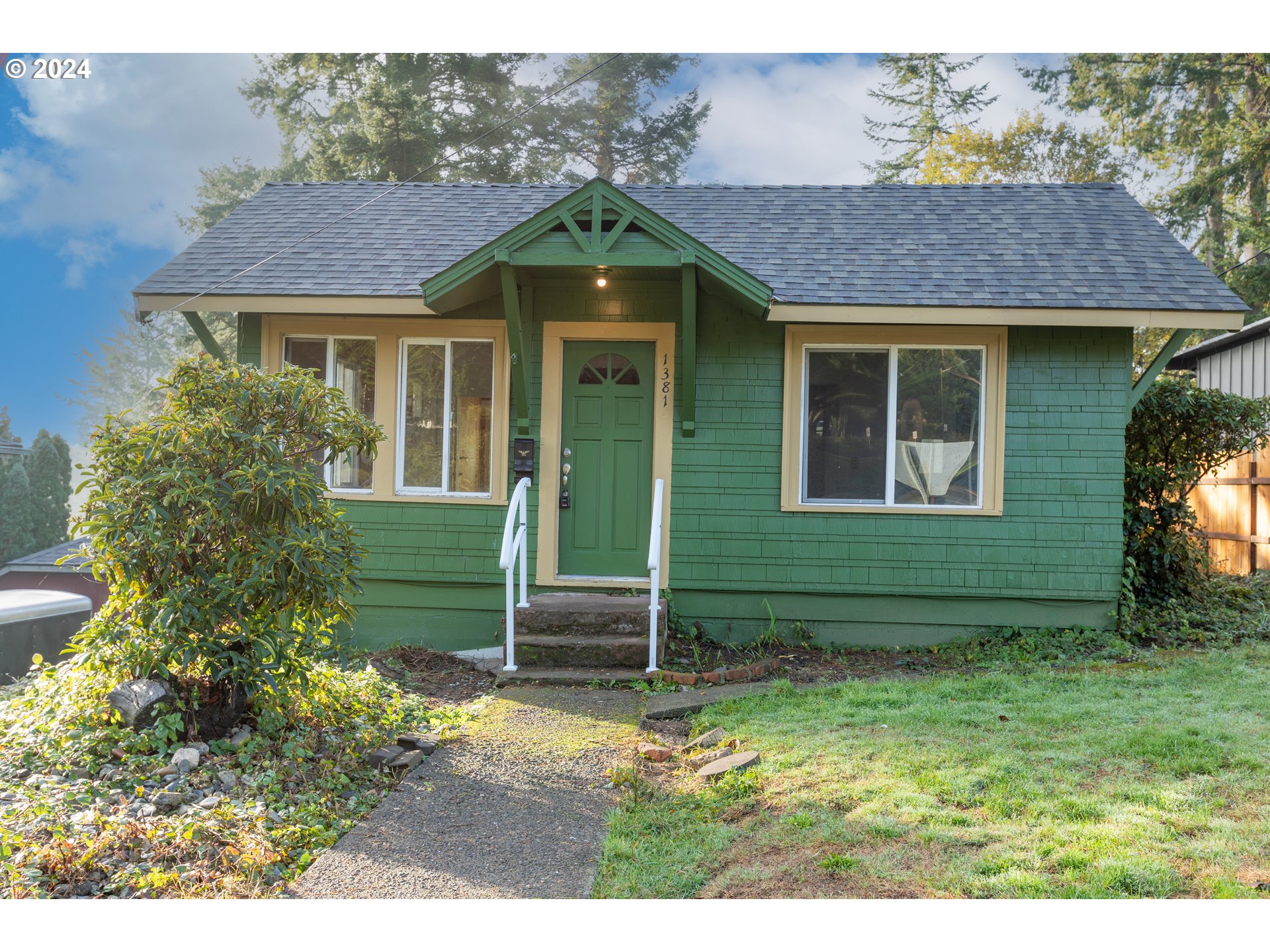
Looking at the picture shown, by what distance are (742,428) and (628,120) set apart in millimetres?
14060

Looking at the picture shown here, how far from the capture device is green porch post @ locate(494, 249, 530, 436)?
6246mm

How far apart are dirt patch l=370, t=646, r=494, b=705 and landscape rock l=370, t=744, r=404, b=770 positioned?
122 centimetres

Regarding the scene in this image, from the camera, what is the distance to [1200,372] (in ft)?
38.0

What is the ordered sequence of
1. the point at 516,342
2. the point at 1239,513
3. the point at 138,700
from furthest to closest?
1. the point at 1239,513
2. the point at 516,342
3. the point at 138,700

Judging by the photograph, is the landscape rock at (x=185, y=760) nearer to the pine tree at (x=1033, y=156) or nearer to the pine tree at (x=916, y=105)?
the pine tree at (x=1033, y=156)

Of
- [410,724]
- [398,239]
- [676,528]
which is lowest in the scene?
[410,724]

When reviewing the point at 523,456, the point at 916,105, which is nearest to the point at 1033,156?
the point at 916,105

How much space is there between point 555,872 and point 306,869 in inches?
33.8

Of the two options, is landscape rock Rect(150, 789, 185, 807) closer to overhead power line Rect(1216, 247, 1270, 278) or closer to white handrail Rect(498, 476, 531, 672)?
white handrail Rect(498, 476, 531, 672)

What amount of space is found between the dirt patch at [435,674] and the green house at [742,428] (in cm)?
54

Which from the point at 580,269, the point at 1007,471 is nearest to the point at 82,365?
the point at 580,269

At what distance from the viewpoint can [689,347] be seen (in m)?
6.70

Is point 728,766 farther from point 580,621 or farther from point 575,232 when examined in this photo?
point 575,232
